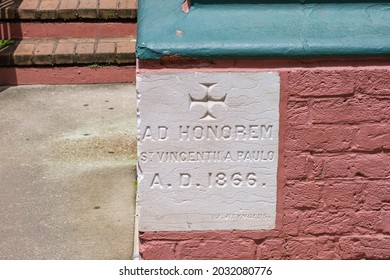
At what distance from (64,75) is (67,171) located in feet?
6.12

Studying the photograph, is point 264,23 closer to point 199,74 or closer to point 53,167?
point 199,74

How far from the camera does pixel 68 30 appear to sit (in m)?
6.92

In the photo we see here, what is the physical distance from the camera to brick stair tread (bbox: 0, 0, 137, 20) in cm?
681

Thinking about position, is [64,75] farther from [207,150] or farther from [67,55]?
[207,150]

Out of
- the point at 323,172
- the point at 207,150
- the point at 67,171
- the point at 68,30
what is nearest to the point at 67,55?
the point at 68,30

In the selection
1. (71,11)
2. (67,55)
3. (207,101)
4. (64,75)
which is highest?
(207,101)

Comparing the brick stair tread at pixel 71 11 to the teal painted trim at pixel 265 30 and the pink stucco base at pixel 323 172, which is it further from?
the pink stucco base at pixel 323 172

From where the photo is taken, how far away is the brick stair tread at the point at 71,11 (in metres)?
6.81

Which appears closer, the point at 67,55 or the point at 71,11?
the point at 67,55

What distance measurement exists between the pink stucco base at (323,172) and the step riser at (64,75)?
11.5 feet

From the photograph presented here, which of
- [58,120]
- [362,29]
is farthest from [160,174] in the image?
[58,120]

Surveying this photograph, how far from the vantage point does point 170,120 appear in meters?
3.02

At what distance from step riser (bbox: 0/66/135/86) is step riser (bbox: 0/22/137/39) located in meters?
0.50

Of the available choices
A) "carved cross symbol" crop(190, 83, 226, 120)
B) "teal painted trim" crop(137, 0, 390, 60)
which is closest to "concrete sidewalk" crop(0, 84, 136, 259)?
"carved cross symbol" crop(190, 83, 226, 120)
